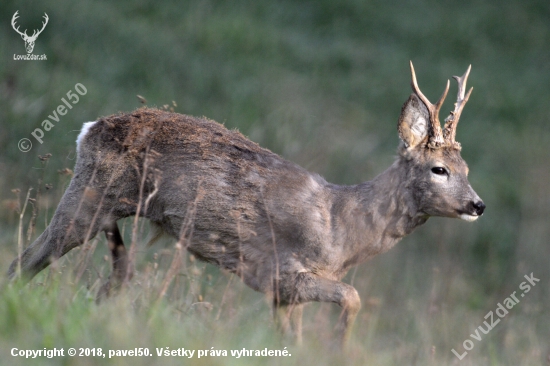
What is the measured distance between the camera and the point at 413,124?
6.31m

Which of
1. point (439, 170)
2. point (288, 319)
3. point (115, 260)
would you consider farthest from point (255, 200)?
point (439, 170)

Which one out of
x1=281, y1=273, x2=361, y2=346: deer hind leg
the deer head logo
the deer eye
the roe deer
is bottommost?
x1=281, y1=273, x2=361, y2=346: deer hind leg

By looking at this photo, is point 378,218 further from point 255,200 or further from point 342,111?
point 342,111

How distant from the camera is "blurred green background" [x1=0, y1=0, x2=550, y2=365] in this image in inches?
330

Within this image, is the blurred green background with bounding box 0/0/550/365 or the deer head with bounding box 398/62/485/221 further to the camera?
the blurred green background with bounding box 0/0/550/365

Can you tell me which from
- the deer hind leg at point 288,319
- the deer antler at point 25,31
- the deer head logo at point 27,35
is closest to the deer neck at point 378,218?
the deer hind leg at point 288,319

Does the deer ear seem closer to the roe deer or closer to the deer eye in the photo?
the roe deer

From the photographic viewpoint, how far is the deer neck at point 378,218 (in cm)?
626

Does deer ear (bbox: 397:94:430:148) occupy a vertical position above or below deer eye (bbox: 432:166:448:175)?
above

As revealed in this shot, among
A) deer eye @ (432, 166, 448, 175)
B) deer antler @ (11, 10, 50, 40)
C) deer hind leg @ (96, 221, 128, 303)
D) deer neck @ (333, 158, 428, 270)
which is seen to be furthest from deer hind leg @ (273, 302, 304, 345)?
deer antler @ (11, 10, 50, 40)

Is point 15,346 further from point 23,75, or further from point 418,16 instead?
point 418,16

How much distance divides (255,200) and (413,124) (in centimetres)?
134

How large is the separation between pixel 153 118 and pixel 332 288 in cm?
197

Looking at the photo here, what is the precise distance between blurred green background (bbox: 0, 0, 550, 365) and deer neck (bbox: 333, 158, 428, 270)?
472mm
